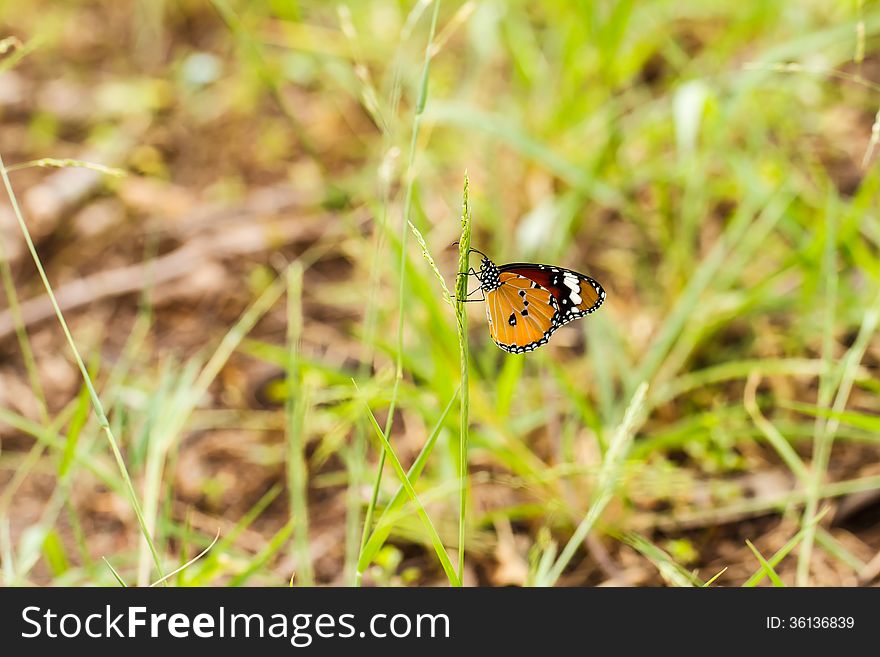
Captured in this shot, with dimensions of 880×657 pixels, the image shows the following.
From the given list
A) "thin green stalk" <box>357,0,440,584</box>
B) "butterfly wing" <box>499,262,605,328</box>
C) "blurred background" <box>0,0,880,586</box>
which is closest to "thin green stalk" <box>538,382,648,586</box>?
"blurred background" <box>0,0,880,586</box>

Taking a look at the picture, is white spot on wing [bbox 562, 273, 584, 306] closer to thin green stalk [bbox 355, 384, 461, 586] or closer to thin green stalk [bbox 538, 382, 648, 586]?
thin green stalk [bbox 538, 382, 648, 586]

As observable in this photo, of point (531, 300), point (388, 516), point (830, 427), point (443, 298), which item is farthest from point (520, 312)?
point (830, 427)

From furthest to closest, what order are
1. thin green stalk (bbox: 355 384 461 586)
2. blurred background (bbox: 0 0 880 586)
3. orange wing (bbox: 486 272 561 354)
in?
blurred background (bbox: 0 0 880 586) < orange wing (bbox: 486 272 561 354) < thin green stalk (bbox: 355 384 461 586)

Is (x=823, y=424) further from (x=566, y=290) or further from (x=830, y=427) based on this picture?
(x=566, y=290)

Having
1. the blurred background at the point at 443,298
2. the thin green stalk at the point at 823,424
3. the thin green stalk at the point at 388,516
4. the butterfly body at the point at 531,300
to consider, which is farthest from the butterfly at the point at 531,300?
the thin green stalk at the point at 823,424
